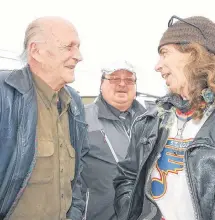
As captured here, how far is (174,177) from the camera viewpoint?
1872 mm

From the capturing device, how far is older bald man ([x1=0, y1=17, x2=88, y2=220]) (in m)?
1.97

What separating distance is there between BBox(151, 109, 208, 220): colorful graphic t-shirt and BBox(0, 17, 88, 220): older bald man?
67cm

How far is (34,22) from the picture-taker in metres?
2.44

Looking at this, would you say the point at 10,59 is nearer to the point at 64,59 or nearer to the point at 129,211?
the point at 64,59

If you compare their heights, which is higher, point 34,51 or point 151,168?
point 34,51

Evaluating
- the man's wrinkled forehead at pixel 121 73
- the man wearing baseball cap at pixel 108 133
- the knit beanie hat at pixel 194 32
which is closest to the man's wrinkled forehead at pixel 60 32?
the knit beanie hat at pixel 194 32

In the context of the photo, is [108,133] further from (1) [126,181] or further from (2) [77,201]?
(1) [126,181]

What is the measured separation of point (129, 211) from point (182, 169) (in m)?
0.45

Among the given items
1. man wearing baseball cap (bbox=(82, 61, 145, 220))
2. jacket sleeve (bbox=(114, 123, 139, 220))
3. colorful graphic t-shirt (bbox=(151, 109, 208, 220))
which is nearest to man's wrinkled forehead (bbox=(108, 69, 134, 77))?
man wearing baseball cap (bbox=(82, 61, 145, 220))

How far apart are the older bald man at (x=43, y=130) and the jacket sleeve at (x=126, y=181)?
0.37 meters

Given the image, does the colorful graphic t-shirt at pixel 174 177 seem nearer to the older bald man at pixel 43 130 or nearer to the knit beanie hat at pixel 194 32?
the knit beanie hat at pixel 194 32

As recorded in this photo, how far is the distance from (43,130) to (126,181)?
0.64m

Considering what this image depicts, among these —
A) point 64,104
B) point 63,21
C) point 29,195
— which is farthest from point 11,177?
point 63,21

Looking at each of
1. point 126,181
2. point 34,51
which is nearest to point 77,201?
point 126,181
